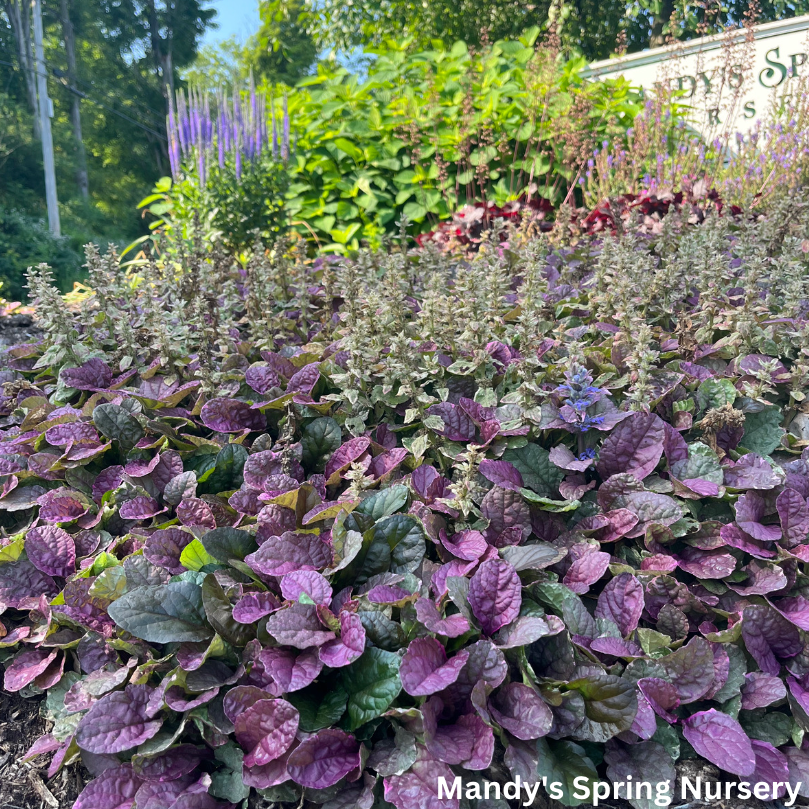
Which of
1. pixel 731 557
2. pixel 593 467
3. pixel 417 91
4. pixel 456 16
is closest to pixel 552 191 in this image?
pixel 417 91

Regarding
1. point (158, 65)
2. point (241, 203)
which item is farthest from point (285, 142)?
point (158, 65)

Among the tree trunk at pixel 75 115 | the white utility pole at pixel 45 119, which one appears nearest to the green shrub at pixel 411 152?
the white utility pole at pixel 45 119

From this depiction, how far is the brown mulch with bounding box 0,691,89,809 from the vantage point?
4.74 ft

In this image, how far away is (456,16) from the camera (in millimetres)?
14414

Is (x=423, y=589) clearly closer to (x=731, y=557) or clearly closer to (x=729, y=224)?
(x=731, y=557)

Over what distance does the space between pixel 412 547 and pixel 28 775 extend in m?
1.05

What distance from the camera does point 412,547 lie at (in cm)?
165

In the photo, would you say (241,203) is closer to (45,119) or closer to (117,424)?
(117,424)

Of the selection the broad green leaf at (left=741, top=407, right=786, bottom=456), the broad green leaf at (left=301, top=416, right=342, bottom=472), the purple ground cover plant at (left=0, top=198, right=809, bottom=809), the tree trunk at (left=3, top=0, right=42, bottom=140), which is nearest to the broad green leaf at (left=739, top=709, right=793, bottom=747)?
the purple ground cover plant at (left=0, top=198, right=809, bottom=809)

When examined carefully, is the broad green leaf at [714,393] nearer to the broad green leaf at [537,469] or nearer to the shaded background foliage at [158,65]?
the broad green leaf at [537,469]

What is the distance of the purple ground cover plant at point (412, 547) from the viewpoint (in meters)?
1.36

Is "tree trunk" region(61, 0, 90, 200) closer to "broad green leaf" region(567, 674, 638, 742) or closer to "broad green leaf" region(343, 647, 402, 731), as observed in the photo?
"broad green leaf" region(343, 647, 402, 731)

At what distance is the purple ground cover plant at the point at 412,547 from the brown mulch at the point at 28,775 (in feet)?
0.25

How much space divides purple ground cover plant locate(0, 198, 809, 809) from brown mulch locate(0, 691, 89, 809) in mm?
75
